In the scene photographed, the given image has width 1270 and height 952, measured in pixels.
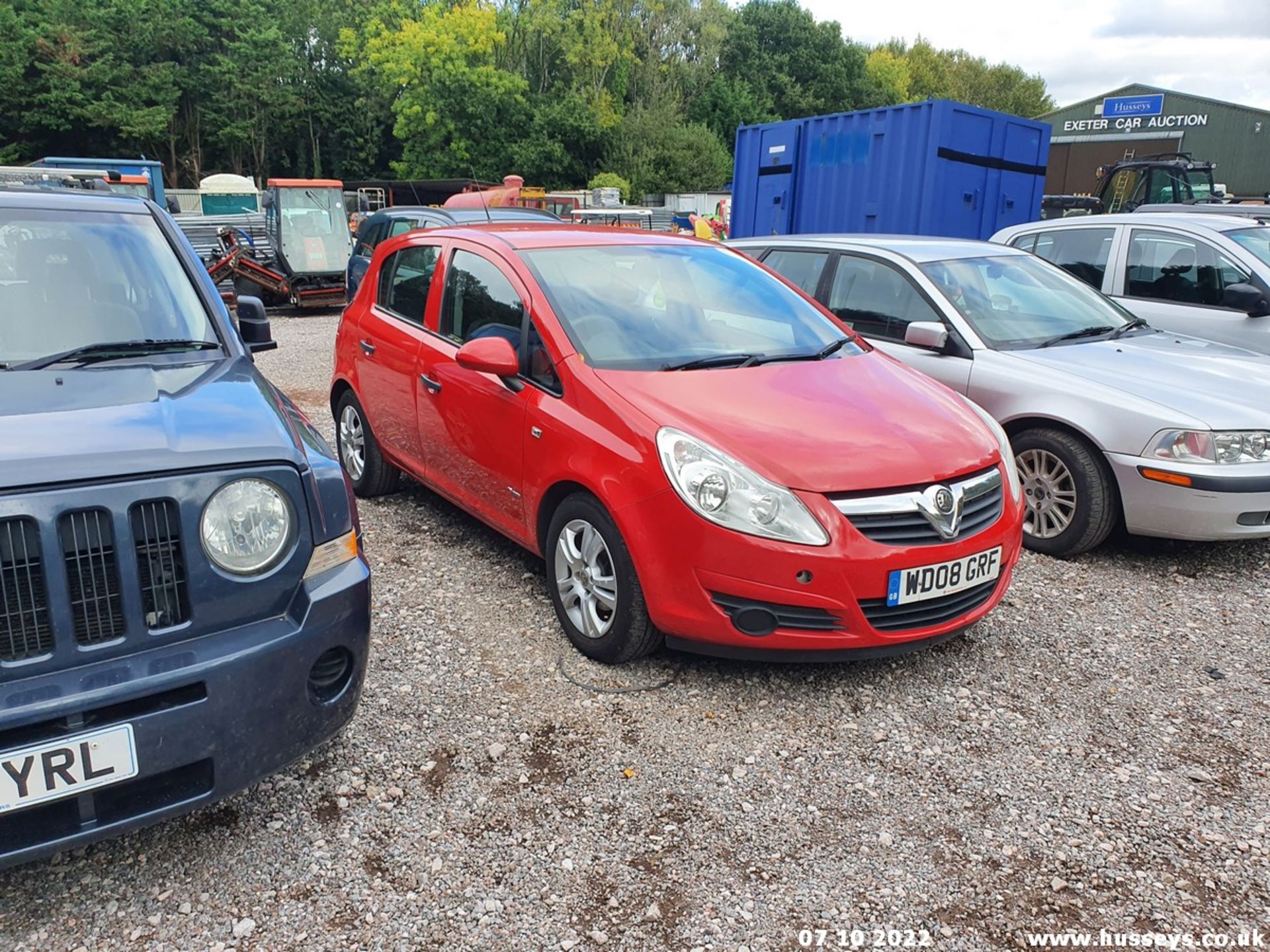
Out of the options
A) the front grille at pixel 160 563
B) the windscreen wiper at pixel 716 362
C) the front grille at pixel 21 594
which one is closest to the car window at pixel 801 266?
the windscreen wiper at pixel 716 362

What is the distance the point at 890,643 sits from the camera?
3174 mm

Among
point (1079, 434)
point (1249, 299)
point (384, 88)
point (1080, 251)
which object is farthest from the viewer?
point (384, 88)

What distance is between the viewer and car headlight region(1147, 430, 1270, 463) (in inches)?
169

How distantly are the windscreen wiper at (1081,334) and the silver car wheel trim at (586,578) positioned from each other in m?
3.10

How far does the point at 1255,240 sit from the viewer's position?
663cm

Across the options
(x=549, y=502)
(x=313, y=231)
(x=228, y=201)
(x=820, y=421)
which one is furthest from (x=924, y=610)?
(x=228, y=201)

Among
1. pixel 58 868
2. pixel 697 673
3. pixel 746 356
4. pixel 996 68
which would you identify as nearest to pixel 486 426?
→ pixel 746 356

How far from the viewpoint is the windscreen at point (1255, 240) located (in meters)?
6.46

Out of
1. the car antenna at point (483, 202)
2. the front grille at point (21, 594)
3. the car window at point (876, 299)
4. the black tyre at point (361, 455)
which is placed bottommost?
the black tyre at point (361, 455)

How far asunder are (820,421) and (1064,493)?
2.06 metres

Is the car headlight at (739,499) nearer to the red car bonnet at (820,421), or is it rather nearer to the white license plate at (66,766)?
the red car bonnet at (820,421)

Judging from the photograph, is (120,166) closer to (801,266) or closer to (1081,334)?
(801,266)

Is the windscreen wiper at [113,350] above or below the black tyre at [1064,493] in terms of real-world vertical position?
above

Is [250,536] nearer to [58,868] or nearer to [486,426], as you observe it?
[58,868]
